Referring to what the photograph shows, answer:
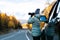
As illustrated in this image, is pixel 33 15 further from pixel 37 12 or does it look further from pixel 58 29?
pixel 58 29

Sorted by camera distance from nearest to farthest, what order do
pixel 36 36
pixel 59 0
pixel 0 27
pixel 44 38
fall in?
pixel 59 0 → pixel 36 36 → pixel 44 38 → pixel 0 27

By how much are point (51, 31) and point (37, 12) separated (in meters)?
0.54

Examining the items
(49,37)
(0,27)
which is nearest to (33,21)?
(49,37)

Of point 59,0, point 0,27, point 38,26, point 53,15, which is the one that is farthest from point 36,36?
point 0,27

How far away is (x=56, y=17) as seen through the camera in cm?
392

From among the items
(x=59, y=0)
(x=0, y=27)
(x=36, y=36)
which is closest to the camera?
(x=59, y=0)

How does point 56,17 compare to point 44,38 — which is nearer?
point 56,17

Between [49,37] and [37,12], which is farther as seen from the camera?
[37,12]

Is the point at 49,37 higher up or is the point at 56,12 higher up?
the point at 56,12

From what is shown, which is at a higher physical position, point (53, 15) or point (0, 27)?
point (53, 15)

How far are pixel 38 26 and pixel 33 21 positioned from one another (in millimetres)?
111

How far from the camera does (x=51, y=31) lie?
12.9 feet

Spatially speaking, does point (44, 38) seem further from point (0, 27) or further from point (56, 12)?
point (0, 27)

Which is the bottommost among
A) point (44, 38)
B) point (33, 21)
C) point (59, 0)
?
point (44, 38)
